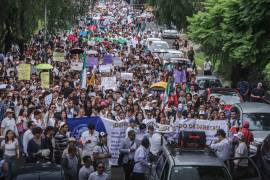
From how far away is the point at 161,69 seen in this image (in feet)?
128

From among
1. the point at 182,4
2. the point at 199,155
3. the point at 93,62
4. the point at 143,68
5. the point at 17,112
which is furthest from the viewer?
the point at 182,4

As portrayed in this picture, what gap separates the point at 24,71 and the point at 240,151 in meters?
11.3

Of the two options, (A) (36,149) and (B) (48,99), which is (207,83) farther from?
(A) (36,149)

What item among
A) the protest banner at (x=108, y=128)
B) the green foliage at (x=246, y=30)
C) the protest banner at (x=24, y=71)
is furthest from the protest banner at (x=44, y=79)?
the protest banner at (x=108, y=128)

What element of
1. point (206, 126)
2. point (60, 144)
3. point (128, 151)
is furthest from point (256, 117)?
point (60, 144)

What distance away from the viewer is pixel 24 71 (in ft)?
90.3

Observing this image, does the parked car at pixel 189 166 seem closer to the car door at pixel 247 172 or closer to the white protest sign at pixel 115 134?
the car door at pixel 247 172

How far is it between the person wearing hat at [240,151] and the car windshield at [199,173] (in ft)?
8.12

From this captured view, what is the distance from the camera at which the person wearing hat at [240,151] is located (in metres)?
17.1

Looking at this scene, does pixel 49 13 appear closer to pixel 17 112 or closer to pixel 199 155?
pixel 17 112

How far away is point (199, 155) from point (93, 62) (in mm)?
18518

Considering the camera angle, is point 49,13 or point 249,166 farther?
point 49,13

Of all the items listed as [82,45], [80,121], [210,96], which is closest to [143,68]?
[210,96]

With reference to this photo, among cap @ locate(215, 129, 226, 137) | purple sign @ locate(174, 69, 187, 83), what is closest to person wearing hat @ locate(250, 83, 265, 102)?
purple sign @ locate(174, 69, 187, 83)
